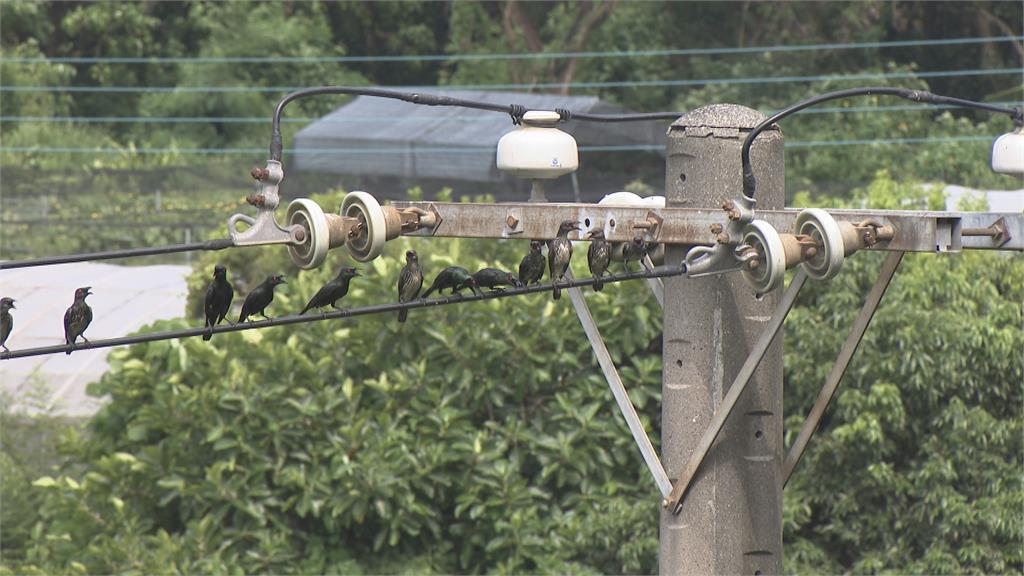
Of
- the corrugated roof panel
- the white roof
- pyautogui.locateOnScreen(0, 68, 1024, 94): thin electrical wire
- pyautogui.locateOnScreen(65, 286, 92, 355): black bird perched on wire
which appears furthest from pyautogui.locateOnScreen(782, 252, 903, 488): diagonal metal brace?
pyautogui.locateOnScreen(0, 68, 1024, 94): thin electrical wire

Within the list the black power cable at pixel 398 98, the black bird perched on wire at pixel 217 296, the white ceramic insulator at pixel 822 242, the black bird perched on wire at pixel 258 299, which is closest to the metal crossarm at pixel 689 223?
the white ceramic insulator at pixel 822 242

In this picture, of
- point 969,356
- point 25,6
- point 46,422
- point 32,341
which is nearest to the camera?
point 969,356

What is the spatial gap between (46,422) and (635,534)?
16.1 feet

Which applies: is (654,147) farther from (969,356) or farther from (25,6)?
(25,6)

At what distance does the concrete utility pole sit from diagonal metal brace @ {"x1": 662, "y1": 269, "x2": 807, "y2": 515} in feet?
0.15

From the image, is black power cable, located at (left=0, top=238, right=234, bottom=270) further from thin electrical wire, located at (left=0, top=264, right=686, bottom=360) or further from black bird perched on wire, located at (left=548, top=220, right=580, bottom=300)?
black bird perched on wire, located at (left=548, top=220, right=580, bottom=300)

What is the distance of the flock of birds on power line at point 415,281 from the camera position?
4863mm

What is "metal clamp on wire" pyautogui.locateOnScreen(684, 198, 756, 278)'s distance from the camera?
15.9 feet

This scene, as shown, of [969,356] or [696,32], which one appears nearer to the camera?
[969,356]

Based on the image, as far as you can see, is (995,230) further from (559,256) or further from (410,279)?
(410,279)

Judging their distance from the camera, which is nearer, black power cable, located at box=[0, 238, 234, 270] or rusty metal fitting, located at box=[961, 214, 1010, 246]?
black power cable, located at box=[0, 238, 234, 270]

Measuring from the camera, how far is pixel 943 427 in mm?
8789

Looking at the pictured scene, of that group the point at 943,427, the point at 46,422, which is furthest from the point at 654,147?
the point at 943,427

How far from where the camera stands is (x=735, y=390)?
5.06 m
